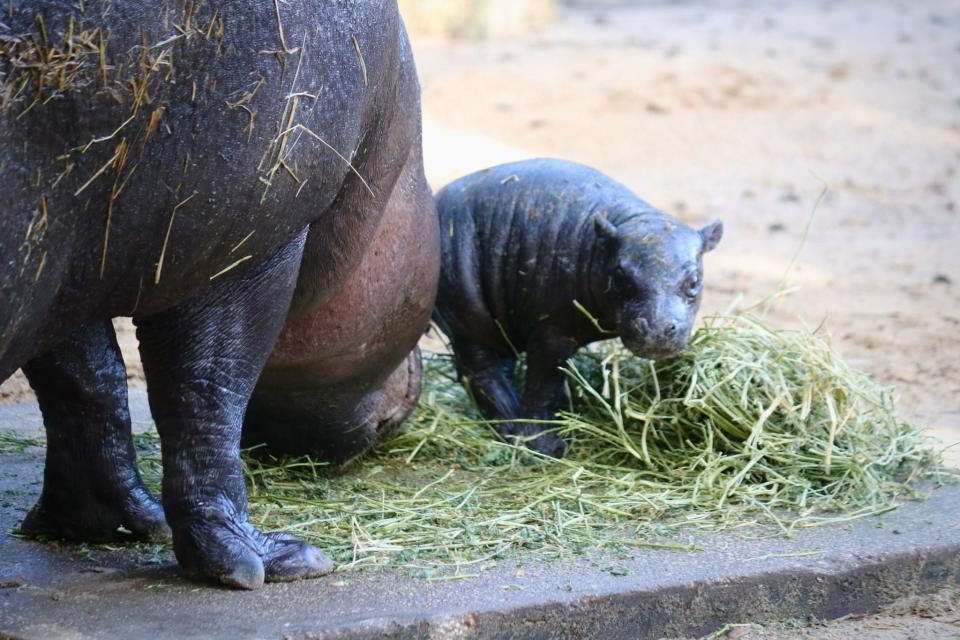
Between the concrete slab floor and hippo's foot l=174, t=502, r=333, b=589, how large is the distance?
0.11ft

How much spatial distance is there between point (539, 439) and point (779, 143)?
716 cm

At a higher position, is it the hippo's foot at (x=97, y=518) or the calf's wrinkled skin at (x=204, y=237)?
the calf's wrinkled skin at (x=204, y=237)

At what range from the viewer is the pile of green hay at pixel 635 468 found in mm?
3182

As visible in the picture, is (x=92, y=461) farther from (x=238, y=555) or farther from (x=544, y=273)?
(x=544, y=273)

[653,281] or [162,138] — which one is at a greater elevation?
[162,138]

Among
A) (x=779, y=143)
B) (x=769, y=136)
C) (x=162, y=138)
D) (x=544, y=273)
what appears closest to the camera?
(x=162, y=138)

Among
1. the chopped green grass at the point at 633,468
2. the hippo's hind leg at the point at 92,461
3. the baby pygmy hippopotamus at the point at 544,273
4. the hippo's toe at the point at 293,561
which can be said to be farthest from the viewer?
the baby pygmy hippopotamus at the point at 544,273

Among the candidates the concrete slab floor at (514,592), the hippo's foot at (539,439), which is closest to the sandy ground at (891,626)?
the concrete slab floor at (514,592)

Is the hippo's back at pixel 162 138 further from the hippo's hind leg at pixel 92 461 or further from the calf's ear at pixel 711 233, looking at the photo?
the calf's ear at pixel 711 233

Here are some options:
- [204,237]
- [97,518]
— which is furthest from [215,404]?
[97,518]

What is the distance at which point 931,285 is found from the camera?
24.4ft

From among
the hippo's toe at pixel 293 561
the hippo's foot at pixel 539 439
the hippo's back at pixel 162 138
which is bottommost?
the hippo's foot at pixel 539 439

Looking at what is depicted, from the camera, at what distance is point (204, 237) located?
245cm

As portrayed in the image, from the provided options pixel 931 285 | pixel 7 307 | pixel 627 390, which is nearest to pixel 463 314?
pixel 627 390
